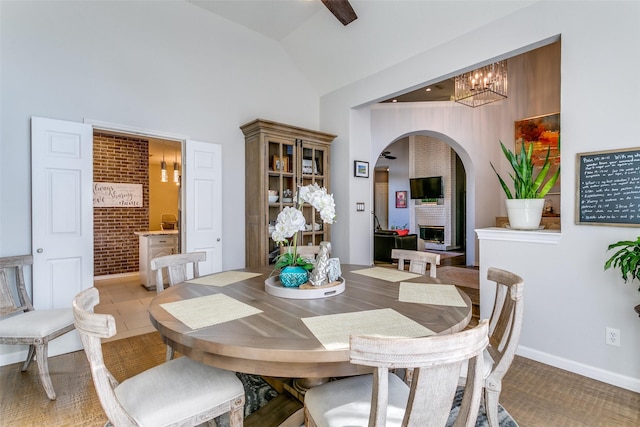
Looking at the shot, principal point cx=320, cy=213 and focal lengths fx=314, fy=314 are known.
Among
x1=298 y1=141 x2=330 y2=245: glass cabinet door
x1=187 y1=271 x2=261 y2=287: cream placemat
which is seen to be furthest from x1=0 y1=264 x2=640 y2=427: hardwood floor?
x1=298 y1=141 x2=330 y2=245: glass cabinet door

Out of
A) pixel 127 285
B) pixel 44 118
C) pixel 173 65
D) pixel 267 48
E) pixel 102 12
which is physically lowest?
pixel 127 285

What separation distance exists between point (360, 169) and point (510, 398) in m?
2.99

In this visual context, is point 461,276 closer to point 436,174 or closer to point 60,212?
point 436,174

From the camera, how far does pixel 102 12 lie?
9.71 feet

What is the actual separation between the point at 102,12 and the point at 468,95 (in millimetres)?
4583

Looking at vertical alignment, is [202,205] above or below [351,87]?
below

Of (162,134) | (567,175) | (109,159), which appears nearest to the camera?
(567,175)

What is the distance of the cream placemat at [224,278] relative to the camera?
1916 millimetres

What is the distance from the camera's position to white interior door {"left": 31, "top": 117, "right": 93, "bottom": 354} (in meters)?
2.57

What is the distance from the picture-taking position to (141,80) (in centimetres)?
319

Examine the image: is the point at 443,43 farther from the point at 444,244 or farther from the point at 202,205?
A: the point at 444,244

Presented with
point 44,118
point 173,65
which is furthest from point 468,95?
point 44,118

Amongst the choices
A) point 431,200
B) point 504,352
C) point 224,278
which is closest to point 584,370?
point 504,352

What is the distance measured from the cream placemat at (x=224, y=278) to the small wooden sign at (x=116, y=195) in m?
4.60
